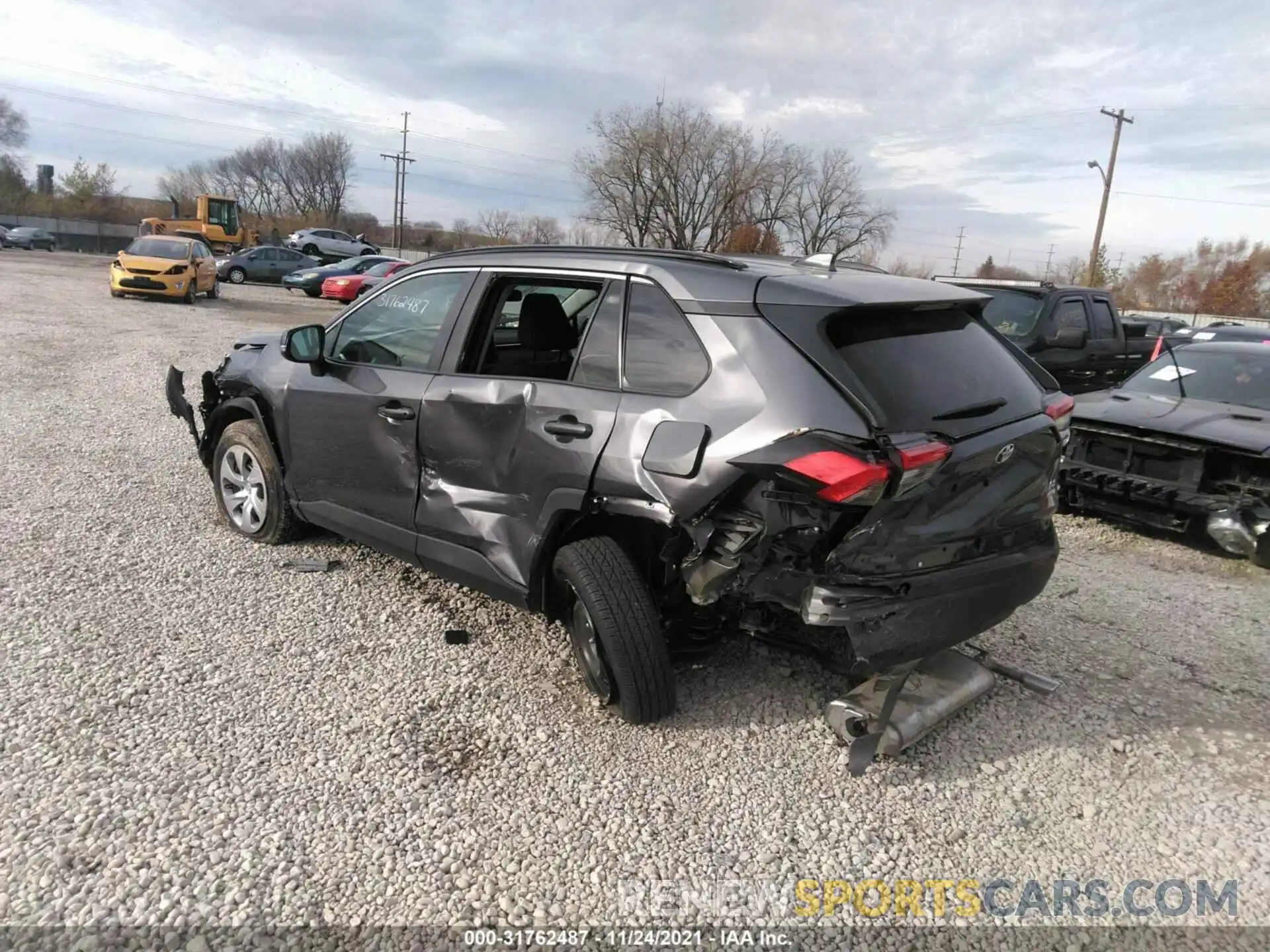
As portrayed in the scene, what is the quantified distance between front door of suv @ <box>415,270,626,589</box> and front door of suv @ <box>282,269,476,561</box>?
150 millimetres

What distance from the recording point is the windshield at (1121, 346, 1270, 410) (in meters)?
6.42

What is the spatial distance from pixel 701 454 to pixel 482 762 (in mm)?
1369

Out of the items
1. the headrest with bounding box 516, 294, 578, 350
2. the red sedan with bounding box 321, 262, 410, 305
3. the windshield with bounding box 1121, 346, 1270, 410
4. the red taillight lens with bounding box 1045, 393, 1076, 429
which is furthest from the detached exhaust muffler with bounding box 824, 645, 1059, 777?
the red sedan with bounding box 321, 262, 410, 305

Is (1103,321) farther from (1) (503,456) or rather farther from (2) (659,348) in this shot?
(1) (503,456)

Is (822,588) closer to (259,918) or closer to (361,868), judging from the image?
(361,868)

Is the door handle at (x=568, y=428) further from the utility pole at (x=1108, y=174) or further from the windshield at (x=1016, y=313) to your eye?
the utility pole at (x=1108, y=174)

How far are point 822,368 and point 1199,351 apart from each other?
621cm

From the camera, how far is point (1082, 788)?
302cm

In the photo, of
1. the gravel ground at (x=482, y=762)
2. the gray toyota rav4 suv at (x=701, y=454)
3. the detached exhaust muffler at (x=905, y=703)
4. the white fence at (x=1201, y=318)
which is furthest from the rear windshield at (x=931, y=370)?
the white fence at (x=1201, y=318)

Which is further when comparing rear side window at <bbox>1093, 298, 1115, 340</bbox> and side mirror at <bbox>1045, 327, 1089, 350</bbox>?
rear side window at <bbox>1093, 298, 1115, 340</bbox>

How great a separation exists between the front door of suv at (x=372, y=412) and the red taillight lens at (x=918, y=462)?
218cm

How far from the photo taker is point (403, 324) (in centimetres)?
409

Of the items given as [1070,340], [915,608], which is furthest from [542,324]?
[1070,340]

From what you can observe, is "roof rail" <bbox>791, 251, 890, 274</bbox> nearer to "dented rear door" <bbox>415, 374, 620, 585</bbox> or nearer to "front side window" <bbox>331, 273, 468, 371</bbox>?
"dented rear door" <bbox>415, 374, 620, 585</bbox>
